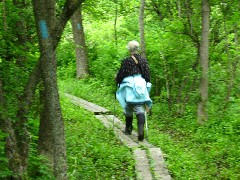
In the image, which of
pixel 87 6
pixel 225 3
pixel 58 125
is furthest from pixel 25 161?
pixel 87 6

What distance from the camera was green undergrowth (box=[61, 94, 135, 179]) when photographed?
23.3 ft

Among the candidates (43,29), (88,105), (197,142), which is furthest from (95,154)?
(88,105)

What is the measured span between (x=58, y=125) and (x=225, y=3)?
616cm

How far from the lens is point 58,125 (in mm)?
5590

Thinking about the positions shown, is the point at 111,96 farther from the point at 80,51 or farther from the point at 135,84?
the point at 135,84

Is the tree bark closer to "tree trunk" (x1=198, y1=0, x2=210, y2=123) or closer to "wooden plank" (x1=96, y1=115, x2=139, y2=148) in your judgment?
"wooden plank" (x1=96, y1=115, x2=139, y2=148)

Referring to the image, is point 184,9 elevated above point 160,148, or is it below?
above

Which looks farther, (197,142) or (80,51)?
(80,51)

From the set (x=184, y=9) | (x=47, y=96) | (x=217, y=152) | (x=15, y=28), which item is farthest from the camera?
(x=184, y=9)

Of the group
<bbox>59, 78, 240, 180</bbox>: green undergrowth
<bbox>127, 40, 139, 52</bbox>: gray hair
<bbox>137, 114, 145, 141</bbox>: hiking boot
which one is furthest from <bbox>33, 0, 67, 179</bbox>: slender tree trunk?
<bbox>127, 40, 139, 52</bbox>: gray hair

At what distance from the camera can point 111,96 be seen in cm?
1501

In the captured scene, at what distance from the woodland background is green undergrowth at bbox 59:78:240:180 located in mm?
20

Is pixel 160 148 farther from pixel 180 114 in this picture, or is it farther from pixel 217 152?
pixel 180 114

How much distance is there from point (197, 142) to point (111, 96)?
233 inches
